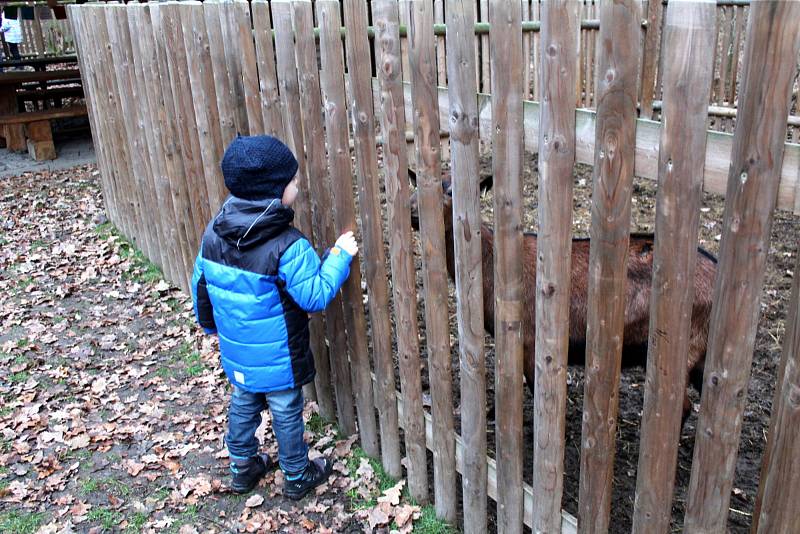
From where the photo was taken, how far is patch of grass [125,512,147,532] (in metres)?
3.52

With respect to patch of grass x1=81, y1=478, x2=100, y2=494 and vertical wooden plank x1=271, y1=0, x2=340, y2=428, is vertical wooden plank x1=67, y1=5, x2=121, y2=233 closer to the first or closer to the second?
vertical wooden plank x1=271, y1=0, x2=340, y2=428

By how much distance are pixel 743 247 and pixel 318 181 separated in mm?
2179

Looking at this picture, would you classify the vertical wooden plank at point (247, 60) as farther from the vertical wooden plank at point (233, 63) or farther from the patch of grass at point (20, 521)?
the patch of grass at point (20, 521)

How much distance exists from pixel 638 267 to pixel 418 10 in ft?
5.58

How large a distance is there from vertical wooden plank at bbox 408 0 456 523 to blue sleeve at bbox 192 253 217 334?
1.15 m

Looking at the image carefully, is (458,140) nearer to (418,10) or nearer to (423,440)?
(418,10)

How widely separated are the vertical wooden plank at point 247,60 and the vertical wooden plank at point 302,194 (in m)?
0.32

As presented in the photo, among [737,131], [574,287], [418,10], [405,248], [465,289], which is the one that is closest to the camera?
[737,131]

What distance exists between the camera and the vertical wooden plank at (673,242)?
1.78 m

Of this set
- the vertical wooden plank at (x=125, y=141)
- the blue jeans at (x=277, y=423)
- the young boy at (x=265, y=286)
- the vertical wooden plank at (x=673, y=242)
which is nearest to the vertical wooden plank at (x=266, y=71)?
the young boy at (x=265, y=286)

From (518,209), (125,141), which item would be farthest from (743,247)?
(125,141)

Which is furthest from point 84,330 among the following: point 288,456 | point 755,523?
point 755,523

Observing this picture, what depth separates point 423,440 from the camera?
11.4ft

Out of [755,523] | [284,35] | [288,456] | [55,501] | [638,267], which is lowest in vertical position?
[55,501]
